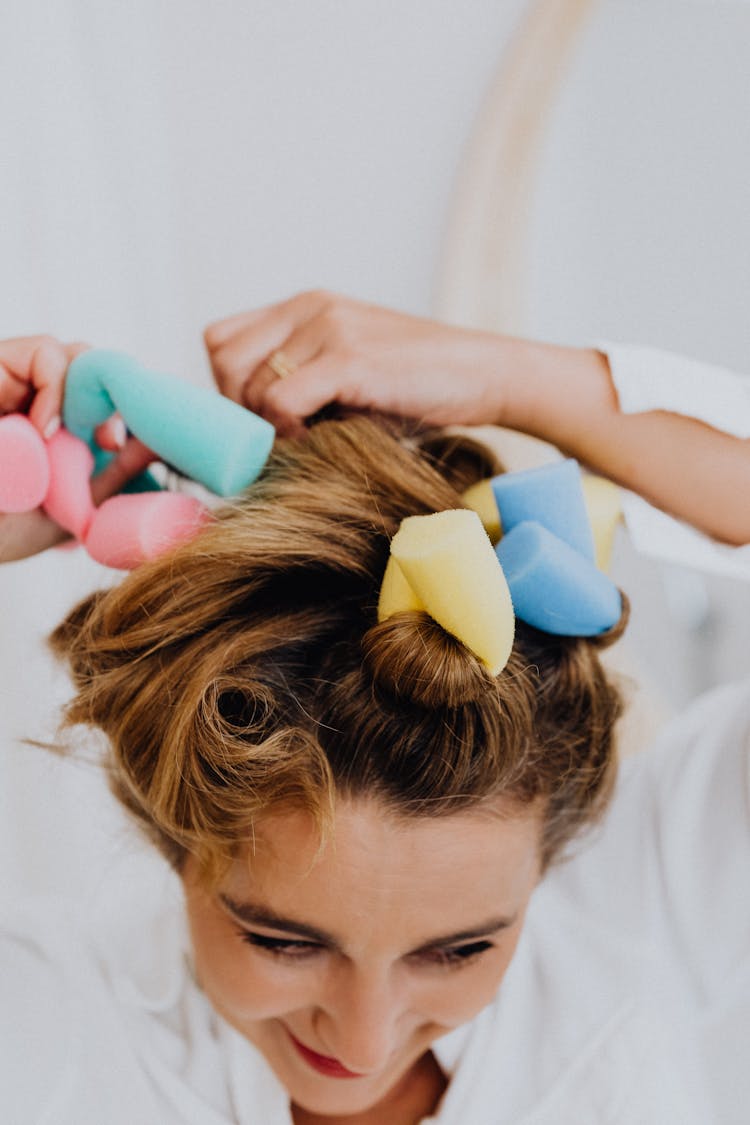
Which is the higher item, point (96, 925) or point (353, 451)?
point (353, 451)

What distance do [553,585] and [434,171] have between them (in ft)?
2.75

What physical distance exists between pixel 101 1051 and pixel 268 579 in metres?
0.44

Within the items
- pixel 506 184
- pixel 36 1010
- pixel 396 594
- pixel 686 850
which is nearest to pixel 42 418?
pixel 396 594

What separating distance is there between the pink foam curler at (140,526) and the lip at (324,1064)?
1.06ft

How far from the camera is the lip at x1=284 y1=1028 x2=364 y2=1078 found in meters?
0.74

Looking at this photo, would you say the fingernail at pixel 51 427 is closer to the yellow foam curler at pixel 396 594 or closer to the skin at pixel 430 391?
the skin at pixel 430 391

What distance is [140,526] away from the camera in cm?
66

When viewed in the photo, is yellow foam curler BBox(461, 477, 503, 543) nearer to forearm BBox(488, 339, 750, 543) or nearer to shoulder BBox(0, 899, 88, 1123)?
forearm BBox(488, 339, 750, 543)

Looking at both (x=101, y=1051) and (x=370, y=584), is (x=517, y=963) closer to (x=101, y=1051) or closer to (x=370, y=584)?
(x=101, y=1051)

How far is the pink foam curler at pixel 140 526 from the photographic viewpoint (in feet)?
2.19

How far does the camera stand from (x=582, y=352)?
810mm

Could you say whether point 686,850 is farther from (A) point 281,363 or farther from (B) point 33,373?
(B) point 33,373

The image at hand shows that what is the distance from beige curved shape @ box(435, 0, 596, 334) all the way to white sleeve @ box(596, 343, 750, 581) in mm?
540

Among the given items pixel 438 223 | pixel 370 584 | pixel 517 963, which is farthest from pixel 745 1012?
pixel 438 223
